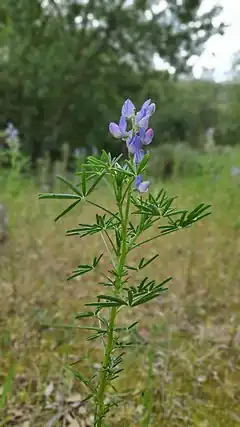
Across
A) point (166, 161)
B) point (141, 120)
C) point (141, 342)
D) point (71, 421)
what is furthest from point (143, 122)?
point (166, 161)

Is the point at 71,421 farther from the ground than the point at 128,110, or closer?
closer

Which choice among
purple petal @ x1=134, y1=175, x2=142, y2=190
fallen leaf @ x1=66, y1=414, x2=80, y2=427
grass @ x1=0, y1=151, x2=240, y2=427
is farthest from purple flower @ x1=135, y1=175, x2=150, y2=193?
fallen leaf @ x1=66, y1=414, x2=80, y2=427

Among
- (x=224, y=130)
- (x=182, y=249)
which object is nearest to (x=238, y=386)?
(x=182, y=249)

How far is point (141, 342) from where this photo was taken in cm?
145

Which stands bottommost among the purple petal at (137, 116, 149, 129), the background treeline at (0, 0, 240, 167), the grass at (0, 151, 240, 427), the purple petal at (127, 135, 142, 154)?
the grass at (0, 151, 240, 427)

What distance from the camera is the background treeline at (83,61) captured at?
7.20 m

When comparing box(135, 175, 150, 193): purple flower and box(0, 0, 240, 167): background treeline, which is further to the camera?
box(0, 0, 240, 167): background treeline

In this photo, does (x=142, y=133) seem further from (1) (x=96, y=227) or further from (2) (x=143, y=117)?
(1) (x=96, y=227)

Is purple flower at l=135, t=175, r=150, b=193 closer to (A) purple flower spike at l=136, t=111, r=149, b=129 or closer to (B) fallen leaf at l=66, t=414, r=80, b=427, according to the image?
(A) purple flower spike at l=136, t=111, r=149, b=129

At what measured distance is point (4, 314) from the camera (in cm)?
165

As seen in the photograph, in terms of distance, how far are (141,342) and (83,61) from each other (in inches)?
273

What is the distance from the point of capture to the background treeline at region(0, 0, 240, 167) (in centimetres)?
720

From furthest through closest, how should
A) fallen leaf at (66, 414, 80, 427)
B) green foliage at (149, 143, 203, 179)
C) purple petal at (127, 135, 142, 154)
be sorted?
green foliage at (149, 143, 203, 179)
fallen leaf at (66, 414, 80, 427)
purple petal at (127, 135, 142, 154)

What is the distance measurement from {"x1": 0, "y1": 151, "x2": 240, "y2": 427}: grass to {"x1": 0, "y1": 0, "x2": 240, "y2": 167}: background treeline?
18.1 ft
